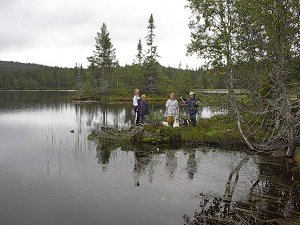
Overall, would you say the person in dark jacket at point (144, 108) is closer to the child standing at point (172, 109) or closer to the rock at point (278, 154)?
the child standing at point (172, 109)

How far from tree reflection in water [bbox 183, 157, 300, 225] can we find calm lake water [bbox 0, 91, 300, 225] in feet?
0.08

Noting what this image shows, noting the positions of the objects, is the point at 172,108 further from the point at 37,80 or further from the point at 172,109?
the point at 37,80

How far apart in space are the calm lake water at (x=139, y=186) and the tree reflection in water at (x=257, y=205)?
0.08 feet

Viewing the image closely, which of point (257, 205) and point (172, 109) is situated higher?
point (172, 109)

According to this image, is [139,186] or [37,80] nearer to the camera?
[139,186]

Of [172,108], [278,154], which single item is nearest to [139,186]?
[278,154]

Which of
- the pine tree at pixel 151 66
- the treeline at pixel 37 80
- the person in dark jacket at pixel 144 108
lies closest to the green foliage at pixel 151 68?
the pine tree at pixel 151 66

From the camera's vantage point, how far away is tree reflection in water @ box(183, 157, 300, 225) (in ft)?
27.3

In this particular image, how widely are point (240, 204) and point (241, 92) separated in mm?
7067

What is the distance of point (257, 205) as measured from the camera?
367 inches

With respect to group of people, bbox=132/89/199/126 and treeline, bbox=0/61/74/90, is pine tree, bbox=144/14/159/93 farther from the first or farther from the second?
treeline, bbox=0/61/74/90

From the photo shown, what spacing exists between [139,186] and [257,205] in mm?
3798

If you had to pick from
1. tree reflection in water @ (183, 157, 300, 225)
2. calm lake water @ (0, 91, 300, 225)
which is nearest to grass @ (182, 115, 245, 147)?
calm lake water @ (0, 91, 300, 225)

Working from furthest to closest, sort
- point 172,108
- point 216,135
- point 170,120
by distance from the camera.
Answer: point 170,120 → point 172,108 → point 216,135
